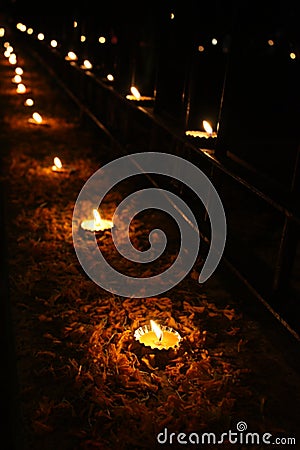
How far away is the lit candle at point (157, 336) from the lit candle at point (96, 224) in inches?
81.6

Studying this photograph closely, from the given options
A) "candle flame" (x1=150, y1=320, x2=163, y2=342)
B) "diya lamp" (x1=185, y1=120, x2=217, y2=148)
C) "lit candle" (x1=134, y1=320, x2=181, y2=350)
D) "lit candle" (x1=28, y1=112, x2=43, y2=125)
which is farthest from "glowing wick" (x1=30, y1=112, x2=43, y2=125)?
"candle flame" (x1=150, y1=320, x2=163, y2=342)

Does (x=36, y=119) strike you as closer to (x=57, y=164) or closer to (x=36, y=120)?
(x=36, y=120)

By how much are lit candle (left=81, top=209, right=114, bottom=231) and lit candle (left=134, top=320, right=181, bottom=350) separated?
2.07 metres

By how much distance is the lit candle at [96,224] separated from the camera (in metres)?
5.76

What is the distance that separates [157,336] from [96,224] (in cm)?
234

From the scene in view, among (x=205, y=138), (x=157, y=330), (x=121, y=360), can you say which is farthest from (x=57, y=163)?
(x=121, y=360)

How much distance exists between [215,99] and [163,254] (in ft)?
33.6

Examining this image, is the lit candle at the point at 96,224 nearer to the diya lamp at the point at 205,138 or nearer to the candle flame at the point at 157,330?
the diya lamp at the point at 205,138

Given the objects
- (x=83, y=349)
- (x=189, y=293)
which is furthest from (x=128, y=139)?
(x=83, y=349)

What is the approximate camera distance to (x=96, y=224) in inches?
228

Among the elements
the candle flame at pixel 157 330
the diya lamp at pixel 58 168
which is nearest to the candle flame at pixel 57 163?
the diya lamp at pixel 58 168

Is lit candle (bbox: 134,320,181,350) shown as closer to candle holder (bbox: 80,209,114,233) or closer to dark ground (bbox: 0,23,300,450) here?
dark ground (bbox: 0,23,300,450)

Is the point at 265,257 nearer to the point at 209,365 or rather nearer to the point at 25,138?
the point at 209,365

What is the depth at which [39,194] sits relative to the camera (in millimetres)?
6859
